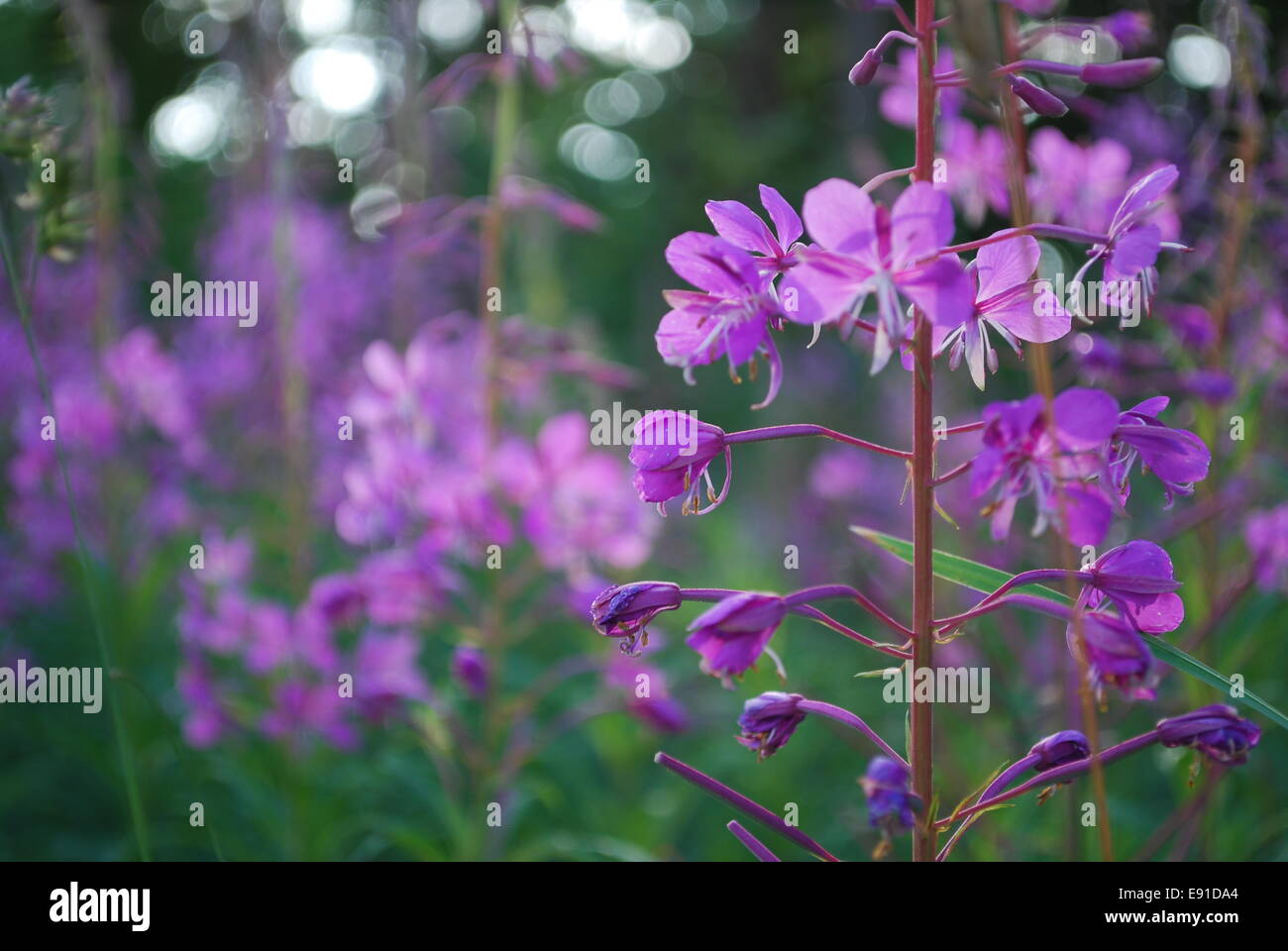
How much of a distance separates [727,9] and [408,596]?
10.3 metres

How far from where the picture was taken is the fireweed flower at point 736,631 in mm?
1085

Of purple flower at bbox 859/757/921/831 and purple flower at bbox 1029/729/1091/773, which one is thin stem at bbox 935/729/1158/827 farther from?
purple flower at bbox 859/757/921/831

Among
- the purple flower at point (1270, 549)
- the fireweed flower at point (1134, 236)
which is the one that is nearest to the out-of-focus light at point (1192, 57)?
the purple flower at point (1270, 549)

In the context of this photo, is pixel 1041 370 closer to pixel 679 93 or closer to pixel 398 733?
pixel 398 733

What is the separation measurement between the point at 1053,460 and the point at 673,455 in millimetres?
438

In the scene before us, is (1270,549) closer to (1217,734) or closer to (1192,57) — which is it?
(1217,734)

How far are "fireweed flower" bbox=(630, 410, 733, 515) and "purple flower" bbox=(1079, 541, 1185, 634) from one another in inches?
19.0

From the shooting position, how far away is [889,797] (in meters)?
1.09

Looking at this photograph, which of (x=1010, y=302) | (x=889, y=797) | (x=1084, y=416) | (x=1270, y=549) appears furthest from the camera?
(x=1270, y=549)

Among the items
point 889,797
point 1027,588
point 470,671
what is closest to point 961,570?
point 1027,588

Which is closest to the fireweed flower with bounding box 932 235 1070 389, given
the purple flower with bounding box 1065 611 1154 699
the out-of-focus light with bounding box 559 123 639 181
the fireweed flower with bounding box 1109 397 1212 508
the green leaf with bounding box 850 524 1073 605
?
the fireweed flower with bounding box 1109 397 1212 508

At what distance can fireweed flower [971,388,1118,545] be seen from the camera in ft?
3.21

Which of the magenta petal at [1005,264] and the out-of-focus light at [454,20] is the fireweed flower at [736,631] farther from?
the out-of-focus light at [454,20]

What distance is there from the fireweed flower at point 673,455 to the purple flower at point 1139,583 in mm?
481
